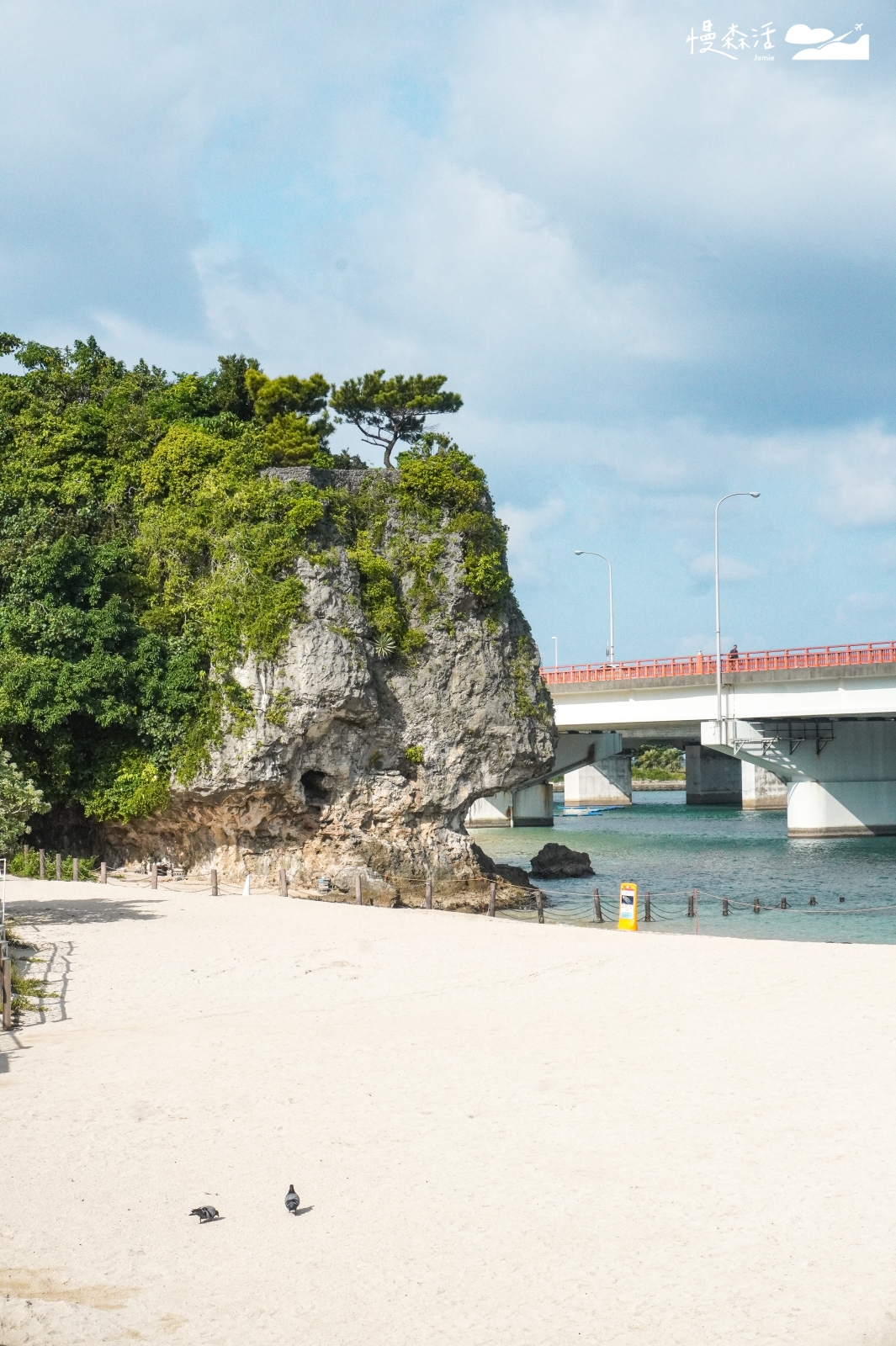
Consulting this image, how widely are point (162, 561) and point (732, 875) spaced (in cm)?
2445

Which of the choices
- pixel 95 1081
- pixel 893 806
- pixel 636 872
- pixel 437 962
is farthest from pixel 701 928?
pixel 893 806

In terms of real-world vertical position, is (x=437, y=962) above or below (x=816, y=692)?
below

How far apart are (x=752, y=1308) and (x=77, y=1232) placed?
527 centimetres

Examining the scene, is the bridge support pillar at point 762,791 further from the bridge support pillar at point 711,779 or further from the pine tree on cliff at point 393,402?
the pine tree on cliff at point 393,402

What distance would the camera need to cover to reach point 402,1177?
1052 cm

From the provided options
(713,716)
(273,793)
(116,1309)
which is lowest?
(116,1309)

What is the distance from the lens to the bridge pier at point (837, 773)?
59531 mm

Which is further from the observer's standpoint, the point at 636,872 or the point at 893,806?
the point at 893,806

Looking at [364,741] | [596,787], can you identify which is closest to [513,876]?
[364,741]

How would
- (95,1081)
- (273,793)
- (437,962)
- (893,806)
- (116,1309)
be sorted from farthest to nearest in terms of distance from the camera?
(893,806) → (273,793) → (437,962) → (95,1081) → (116,1309)

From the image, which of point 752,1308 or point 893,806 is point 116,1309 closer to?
point 752,1308

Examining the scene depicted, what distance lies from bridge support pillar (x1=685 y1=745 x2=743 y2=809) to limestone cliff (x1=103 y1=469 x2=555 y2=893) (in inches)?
2825

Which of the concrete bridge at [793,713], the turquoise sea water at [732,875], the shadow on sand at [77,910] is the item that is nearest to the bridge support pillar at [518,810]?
the turquoise sea water at [732,875]

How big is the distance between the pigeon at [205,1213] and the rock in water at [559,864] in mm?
36190
